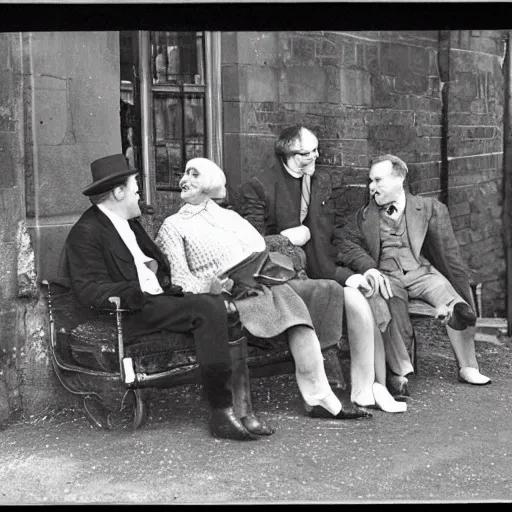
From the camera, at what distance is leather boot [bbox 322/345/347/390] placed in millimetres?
6203

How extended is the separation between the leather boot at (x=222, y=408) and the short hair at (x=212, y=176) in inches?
35.5

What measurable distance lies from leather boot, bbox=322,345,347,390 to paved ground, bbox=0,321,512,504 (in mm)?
194

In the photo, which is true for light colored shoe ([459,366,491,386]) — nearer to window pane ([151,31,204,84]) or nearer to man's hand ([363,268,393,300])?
man's hand ([363,268,393,300])

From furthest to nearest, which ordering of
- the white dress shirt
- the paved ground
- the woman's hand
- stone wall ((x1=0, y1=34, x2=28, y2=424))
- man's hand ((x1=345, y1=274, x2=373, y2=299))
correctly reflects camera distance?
man's hand ((x1=345, y1=274, x2=373, y2=299)), the woman's hand, the white dress shirt, stone wall ((x1=0, y1=34, x2=28, y2=424)), the paved ground

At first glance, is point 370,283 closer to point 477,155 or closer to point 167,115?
point 477,155

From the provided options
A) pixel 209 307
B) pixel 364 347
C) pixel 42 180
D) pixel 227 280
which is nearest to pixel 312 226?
pixel 227 280

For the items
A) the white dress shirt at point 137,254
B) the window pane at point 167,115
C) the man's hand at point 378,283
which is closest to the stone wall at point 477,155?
the man's hand at point 378,283

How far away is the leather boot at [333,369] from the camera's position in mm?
6203

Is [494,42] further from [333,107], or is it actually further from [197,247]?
[197,247]

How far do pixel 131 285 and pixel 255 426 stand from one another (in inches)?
36.4

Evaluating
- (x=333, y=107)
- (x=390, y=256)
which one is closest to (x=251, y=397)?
(x=390, y=256)

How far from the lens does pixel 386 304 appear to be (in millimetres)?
6414

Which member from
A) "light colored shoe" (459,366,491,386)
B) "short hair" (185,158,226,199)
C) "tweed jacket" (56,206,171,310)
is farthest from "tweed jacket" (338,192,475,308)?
"tweed jacket" (56,206,171,310)

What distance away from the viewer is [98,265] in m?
5.93
